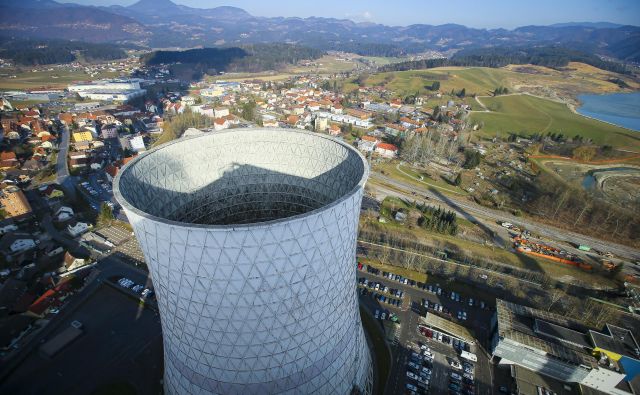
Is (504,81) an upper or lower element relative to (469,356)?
upper

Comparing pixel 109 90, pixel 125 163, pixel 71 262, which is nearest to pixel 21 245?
pixel 71 262

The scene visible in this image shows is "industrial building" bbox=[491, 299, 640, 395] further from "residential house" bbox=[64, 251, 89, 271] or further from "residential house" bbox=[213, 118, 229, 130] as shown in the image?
"residential house" bbox=[213, 118, 229, 130]

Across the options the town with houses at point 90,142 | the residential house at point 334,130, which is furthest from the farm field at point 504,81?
the residential house at point 334,130

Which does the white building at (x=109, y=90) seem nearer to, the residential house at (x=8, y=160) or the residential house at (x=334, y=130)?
the residential house at (x=8, y=160)

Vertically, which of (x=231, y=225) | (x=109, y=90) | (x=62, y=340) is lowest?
(x=62, y=340)

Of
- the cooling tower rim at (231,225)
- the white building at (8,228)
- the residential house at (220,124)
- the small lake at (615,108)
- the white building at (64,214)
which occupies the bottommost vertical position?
the white building at (8,228)

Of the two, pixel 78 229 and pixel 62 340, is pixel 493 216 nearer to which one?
pixel 62 340

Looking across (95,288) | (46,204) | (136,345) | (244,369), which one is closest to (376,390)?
(244,369)
